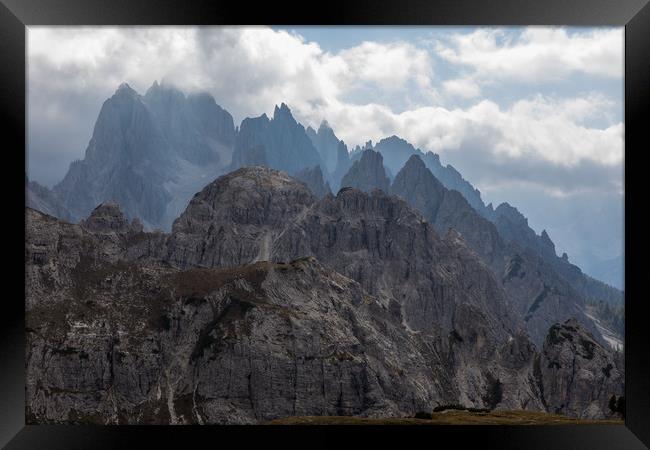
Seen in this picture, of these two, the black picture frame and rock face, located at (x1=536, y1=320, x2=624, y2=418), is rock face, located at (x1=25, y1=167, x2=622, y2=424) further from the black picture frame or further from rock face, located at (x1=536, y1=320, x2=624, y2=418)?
the black picture frame

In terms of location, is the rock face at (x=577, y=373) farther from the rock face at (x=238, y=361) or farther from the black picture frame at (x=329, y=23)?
the black picture frame at (x=329, y=23)

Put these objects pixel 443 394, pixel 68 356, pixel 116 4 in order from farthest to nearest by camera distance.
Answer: pixel 443 394 → pixel 68 356 → pixel 116 4

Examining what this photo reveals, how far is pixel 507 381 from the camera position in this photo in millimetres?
192375

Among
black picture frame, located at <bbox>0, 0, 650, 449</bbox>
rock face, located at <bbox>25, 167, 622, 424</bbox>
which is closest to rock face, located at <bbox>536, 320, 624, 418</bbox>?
rock face, located at <bbox>25, 167, 622, 424</bbox>

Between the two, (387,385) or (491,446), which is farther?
(387,385)

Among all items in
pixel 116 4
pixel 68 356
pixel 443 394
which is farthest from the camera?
pixel 443 394

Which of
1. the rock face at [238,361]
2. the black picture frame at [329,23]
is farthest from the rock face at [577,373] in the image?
the black picture frame at [329,23]

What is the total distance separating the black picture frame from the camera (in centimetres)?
1166

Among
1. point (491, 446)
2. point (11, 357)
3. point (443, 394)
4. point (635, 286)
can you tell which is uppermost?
point (635, 286)

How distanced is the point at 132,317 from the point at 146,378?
60.8ft

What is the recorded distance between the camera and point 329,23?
12352 mm

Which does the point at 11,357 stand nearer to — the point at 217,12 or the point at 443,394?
the point at 217,12

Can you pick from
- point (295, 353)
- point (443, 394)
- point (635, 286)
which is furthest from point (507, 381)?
point (635, 286)

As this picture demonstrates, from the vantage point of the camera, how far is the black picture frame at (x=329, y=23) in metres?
11.7
